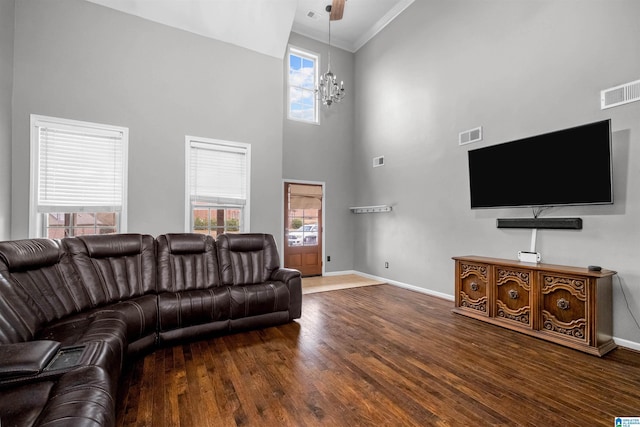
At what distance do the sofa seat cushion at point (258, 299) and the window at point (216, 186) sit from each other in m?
1.56

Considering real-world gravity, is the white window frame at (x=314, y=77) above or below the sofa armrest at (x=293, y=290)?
above

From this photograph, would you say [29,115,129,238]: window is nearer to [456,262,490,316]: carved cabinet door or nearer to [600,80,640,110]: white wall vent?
[456,262,490,316]: carved cabinet door

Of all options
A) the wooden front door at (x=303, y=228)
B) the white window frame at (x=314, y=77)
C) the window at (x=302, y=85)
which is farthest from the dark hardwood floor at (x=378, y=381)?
the window at (x=302, y=85)

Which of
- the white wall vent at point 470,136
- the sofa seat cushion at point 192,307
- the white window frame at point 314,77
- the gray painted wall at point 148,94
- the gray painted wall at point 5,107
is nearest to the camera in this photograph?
the sofa seat cushion at point 192,307

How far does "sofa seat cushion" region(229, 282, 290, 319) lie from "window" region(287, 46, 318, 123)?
4.14 metres

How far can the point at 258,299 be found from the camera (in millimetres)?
3342

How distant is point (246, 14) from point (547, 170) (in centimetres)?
466

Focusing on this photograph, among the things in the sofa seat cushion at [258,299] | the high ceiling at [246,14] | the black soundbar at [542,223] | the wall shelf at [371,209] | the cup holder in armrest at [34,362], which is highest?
the high ceiling at [246,14]

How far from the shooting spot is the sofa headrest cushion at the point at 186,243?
3.46 m

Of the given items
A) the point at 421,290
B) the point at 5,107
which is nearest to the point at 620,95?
the point at 421,290

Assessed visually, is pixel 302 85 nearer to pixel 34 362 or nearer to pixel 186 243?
pixel 186 243

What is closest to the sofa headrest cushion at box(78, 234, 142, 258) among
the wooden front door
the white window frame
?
the wooden front door

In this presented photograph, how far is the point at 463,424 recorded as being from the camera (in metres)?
1.80

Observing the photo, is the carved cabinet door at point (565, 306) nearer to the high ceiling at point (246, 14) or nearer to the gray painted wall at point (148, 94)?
the gray painted wall at point (148, 94)
